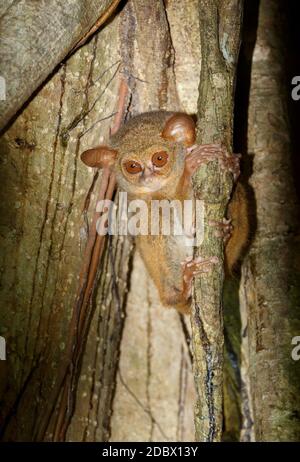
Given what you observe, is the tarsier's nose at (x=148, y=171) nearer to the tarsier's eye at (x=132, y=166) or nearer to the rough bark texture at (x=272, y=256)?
the tarsier's eye at (x=132, y=166)

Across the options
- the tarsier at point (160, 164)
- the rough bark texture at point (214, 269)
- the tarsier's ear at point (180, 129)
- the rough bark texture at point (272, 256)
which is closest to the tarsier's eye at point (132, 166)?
the tarsier at point (160, 164)

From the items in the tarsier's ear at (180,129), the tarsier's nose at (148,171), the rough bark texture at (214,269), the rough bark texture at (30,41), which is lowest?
the rough bark texture at (214,269)

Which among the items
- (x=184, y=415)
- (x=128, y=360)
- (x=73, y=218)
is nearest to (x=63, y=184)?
(x=73, y=218)

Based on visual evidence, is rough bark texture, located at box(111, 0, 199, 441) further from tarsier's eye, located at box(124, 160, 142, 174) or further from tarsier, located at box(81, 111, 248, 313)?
tarsier's eye, located at box(124, 160, 142, 174)

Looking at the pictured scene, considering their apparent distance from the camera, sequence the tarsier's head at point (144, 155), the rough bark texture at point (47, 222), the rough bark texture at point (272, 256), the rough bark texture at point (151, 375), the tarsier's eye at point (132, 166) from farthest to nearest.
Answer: the rough bark texture at point (151, 375) < the tarsier's eye at point (132, 166) < the tarsier's head at point (144, 155) < the rough bark texture at point (272, 256) < the rough bark texture at point (47, 222)

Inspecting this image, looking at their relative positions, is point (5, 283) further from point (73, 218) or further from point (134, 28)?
point (134, 28)
